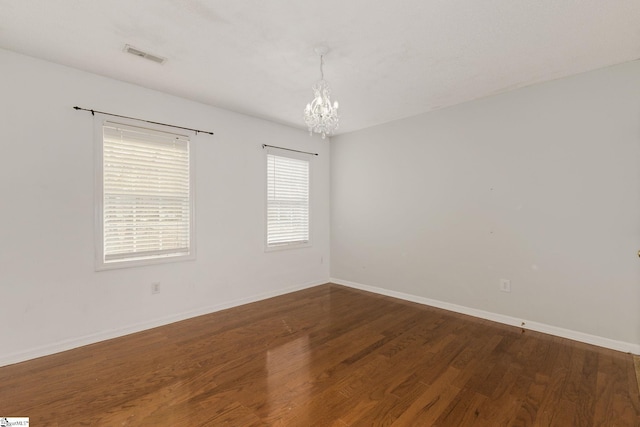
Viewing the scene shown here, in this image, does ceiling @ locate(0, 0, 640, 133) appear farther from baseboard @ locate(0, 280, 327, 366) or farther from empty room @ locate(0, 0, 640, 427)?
baseboard @ locate(0, 280, 327, 366)

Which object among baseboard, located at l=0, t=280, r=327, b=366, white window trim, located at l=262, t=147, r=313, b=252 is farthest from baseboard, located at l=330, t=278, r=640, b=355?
baseboard, located at l=0, t=280, r=327, b=366

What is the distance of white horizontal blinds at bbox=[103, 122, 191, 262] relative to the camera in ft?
9.59

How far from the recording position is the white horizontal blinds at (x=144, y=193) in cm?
292

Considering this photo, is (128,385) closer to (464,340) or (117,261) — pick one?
(117,261)

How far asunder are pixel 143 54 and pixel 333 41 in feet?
5.28

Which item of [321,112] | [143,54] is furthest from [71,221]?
[321,112]

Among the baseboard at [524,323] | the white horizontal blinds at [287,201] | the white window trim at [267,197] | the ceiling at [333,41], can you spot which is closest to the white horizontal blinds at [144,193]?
the ceiling at [333,41]

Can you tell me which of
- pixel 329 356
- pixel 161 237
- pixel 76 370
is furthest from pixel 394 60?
pixel 76 370

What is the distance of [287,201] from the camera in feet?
14.9

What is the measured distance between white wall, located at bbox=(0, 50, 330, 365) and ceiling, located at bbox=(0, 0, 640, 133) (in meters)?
0.28

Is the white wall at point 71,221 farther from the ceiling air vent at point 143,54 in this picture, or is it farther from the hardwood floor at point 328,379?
the ceiling air vent at point 143,54

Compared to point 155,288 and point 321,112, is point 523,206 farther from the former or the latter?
point 155,288

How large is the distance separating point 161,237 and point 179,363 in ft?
4.68

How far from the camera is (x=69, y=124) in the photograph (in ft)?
8.83
